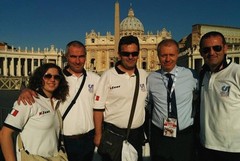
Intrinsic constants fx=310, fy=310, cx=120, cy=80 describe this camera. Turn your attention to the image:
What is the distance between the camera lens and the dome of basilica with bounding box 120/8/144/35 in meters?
103

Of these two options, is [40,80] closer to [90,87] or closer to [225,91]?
[90,87]

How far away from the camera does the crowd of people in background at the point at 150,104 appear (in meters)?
3.56

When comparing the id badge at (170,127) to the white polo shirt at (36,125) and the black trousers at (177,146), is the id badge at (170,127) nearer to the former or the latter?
the black trousers at (177,146)

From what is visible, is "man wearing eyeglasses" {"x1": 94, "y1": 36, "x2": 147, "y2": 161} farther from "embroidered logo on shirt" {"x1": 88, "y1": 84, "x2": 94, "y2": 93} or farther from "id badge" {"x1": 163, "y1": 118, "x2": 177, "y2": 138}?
"id badge" {"x1": 163, "y1": 118, "x2": 177, "y2": 138}

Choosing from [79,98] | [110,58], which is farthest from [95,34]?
[79,98]

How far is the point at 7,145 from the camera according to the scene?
3195 mm

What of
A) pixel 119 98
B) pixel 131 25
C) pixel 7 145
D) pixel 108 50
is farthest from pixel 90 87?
pixel 131 25

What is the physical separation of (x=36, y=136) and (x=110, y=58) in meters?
81.4

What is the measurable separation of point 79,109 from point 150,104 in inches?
39.6

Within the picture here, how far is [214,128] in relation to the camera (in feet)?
12.0

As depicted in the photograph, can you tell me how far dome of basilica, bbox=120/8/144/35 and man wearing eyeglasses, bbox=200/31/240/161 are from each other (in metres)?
98.7

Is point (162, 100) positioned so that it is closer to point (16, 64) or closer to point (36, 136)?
point (36, 136)

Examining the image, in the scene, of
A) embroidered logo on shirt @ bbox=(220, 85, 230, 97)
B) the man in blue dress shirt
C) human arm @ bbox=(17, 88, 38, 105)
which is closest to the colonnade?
the man in blue dress shirt

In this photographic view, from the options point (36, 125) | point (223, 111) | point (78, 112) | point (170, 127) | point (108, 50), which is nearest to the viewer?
point (36, 125)
